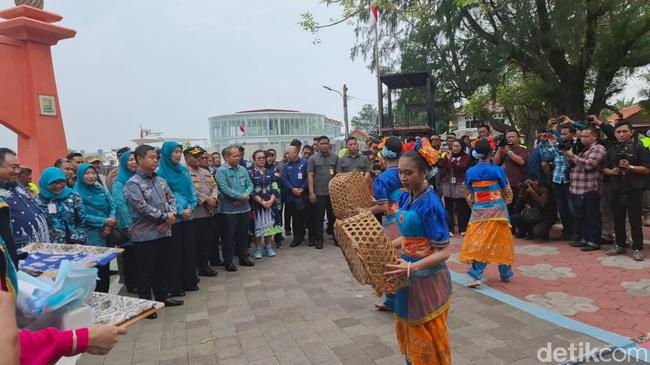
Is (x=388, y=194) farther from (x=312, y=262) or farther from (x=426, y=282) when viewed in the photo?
(x=312, y=262)

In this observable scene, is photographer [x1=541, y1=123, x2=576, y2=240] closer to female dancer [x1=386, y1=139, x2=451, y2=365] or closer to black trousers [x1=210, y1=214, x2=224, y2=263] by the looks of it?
female dancer [x1=386, y1=139, x2=451, y2=365]

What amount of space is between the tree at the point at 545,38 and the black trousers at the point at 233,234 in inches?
232

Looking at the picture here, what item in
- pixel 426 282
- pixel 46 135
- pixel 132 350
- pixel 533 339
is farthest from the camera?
pixel 46 135

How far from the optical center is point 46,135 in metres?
10.1

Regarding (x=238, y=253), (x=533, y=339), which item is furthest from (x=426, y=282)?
(x=238, y=253)

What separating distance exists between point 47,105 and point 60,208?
7.10 meters

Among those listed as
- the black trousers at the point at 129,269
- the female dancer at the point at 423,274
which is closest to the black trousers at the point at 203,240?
the black trousers at the point at 129,269

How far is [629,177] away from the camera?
18.3ft

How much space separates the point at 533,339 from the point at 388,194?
5.62 feet

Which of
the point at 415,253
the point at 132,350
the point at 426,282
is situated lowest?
the point at 132,350

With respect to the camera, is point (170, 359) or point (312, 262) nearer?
point (170, 359)

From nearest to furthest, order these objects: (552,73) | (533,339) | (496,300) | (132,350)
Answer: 1. (533,339)
2. (132,350)
3. (496,300)
4. (552,73)

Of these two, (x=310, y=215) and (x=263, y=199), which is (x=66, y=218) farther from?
(x=310, y=215)

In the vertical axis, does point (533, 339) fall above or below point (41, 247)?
below
